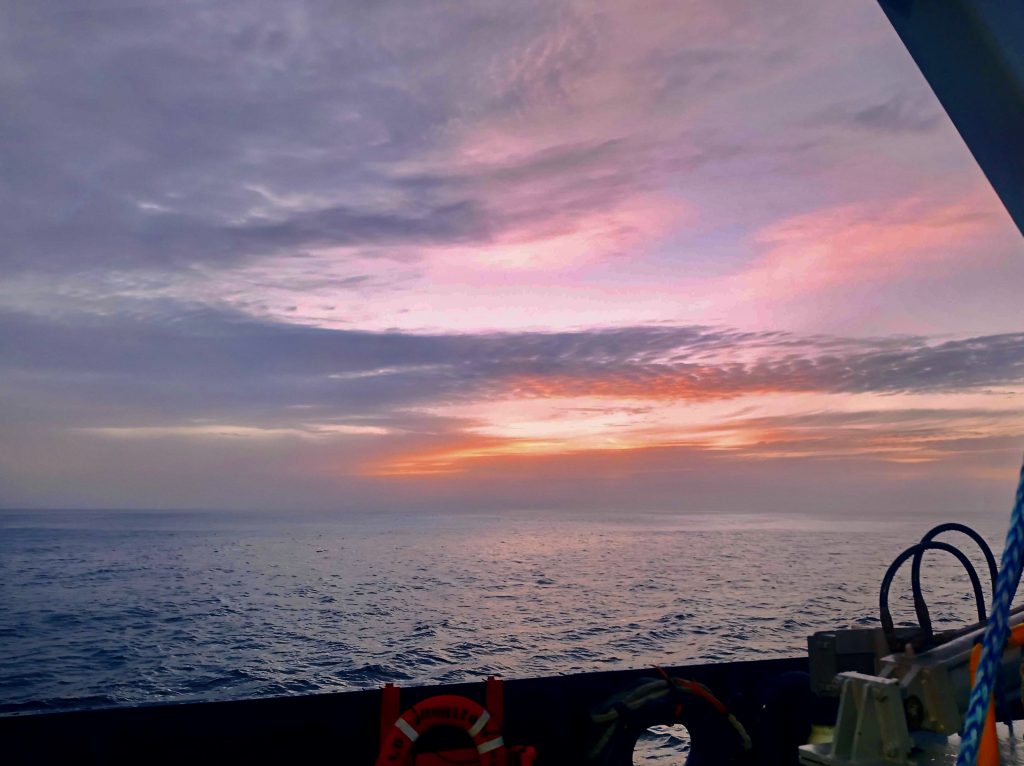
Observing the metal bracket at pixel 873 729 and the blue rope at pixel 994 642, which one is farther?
the metal bracket at pixel 873 729

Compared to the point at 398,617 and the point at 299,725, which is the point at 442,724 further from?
the point at 398,617

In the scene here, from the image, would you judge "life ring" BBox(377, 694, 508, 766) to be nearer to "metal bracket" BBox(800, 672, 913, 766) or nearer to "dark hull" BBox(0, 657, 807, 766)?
"dark hull" BBox(0, 657, 807, 766)

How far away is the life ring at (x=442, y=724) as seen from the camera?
13.5 feet

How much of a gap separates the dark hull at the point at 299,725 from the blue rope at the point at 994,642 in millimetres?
3448

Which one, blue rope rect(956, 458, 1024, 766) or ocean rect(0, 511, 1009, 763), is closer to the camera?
blue rope rect(956, 458, 1024, 766)

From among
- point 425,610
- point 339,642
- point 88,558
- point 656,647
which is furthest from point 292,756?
point 88,558

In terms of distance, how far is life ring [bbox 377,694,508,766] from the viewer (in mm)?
4125

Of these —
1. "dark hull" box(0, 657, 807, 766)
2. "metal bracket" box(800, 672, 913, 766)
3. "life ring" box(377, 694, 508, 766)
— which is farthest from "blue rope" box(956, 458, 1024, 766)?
"dark hull" box(0, 657, 807, 766)

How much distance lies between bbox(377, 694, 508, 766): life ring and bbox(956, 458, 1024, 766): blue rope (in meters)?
3.26

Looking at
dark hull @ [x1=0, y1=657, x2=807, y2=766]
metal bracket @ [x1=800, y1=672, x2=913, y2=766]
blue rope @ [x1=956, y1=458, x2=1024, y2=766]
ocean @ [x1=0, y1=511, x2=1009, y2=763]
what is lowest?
ocean @ [x1=0, y1=511, x2=1009, y2=763]

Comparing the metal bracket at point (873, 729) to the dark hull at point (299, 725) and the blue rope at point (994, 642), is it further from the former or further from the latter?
the blue rope at point (994, 642)

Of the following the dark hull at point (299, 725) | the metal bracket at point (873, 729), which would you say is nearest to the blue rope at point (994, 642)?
the metal bracket at point (873, 729)

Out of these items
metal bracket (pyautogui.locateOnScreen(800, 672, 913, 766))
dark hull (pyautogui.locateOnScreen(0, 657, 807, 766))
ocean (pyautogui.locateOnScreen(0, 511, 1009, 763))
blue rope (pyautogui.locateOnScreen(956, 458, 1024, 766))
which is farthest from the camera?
ocean (pyautogui.locateOnScreen(0, 511, 1009, 763))

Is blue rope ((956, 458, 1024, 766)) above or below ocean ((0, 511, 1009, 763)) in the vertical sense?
above
